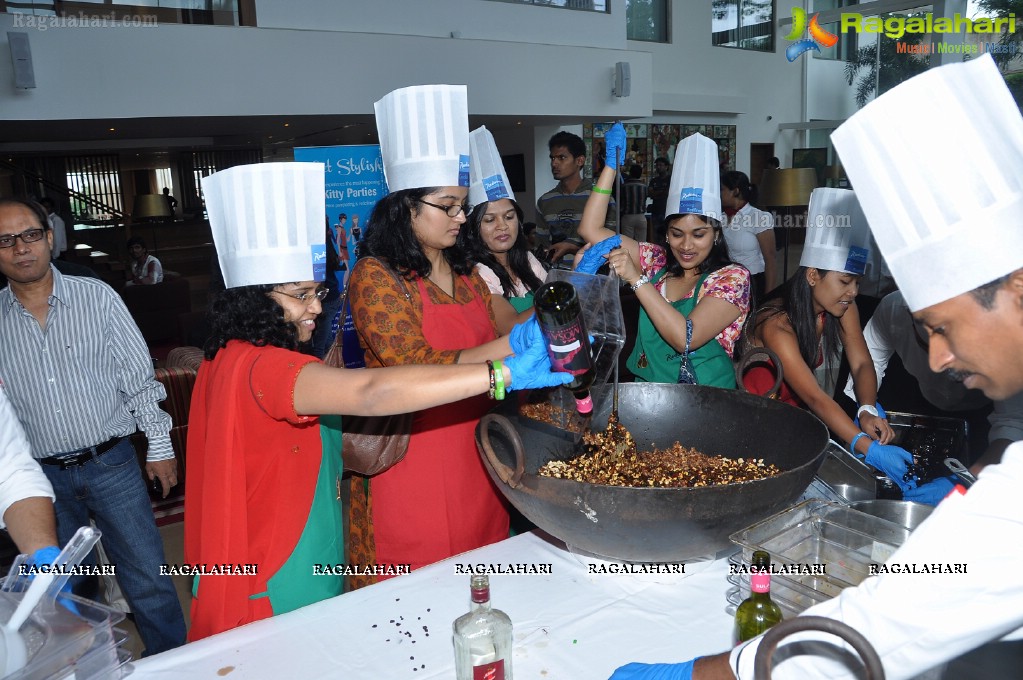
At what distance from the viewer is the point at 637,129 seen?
41.9ft

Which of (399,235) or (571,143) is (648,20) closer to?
(571,143)

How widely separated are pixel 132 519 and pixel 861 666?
225 centimetres

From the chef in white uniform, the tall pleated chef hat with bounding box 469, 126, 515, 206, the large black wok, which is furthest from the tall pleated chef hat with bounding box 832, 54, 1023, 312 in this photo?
the tall pleated chef hat with bounding box 469, 126, 515, 206

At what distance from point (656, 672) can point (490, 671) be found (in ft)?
0.85

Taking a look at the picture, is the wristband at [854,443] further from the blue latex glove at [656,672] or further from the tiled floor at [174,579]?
the tiled floor at [174,579]

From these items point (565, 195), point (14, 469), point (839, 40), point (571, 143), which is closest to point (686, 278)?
point (14, 469)

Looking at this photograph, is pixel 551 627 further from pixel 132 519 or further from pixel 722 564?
pixel 132 519

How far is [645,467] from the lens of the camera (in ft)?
5.21

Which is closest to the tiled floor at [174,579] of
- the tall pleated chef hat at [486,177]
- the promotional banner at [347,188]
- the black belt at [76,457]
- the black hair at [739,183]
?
the black belt at [76,457]

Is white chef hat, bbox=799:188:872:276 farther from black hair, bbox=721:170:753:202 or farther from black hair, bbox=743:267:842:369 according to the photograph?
black hair, bbox=721:170:753:202

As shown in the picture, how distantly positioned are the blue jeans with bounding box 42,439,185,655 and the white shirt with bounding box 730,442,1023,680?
212cm

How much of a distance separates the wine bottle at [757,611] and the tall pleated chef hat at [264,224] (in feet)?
3.53

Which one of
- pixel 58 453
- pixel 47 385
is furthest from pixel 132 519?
pixel 47 385

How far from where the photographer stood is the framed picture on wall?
14281 millimetres
